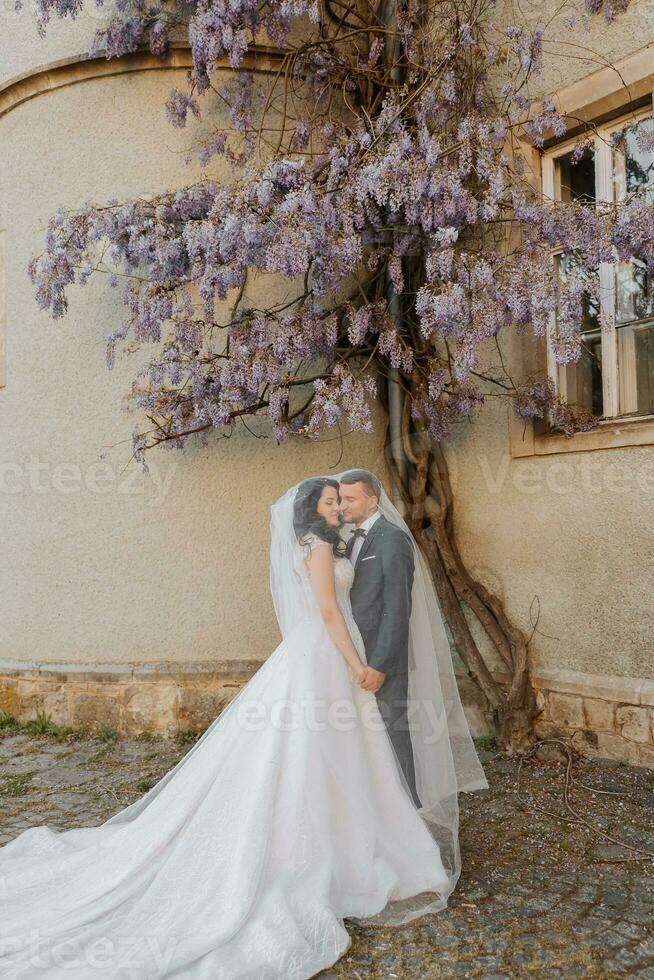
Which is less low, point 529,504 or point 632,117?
point 632,117

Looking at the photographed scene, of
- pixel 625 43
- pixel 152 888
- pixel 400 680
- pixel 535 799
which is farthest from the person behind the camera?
pixel 625 43

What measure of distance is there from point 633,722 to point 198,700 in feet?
9.61

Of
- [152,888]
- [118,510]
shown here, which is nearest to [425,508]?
[118,510]

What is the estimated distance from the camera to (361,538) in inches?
156

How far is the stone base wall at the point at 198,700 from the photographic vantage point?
207 inches

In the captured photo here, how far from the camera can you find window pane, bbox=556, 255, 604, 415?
5.67 m

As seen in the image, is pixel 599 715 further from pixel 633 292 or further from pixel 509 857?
pixel 633 292

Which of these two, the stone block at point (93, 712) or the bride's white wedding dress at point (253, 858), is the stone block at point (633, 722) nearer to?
the bride's white wedding dress at point (253, 858)

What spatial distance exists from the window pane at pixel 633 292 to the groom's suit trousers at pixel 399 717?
2.93 metres

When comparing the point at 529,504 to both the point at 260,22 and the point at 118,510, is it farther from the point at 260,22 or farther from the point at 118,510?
the point at 260,22

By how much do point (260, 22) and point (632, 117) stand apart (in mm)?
2642

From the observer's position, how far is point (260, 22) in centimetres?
611

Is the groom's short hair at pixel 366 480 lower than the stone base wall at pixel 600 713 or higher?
higher

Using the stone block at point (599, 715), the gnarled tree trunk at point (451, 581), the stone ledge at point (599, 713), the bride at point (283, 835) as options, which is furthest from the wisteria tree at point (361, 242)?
the bride at point (283, 835)
